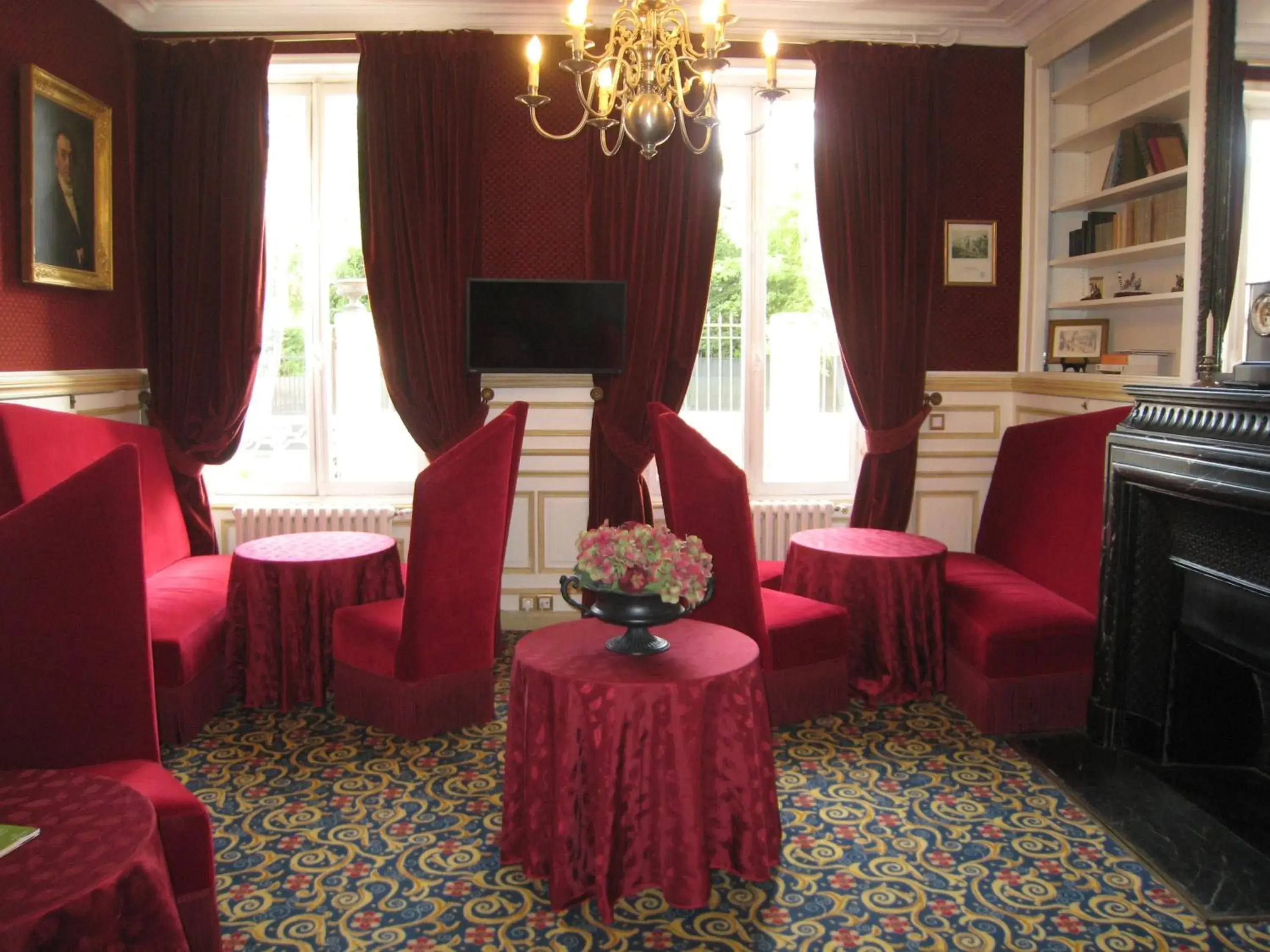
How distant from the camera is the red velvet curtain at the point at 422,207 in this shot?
15.1 feet

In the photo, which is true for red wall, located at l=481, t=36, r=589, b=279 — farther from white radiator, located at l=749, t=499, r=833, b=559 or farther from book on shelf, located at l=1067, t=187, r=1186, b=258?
book on shelf, located at l=1067, t=187, r=1186, b=258

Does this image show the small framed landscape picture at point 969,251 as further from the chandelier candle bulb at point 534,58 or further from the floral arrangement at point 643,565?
the floral arrangement at point 643,565

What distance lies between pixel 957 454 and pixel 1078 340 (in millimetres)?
824

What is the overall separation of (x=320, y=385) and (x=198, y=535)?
0.98m

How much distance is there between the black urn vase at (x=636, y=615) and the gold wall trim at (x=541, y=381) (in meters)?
2.25

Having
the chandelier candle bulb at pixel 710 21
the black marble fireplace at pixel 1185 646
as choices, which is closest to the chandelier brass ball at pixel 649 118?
the chandelier candle bulb at pixel 710 21

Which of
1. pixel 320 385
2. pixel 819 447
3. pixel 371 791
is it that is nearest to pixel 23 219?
pixel 320 385

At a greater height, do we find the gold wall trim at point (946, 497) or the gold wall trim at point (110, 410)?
the gold wall trim at point (110, 410)

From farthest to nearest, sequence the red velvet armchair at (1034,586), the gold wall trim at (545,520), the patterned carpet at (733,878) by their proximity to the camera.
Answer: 1. the gold wall trim at (545,520)
2. the red velvet armchair at (1034,586)
3. the patterned carpet at (733,878)

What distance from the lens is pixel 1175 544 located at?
329 cm

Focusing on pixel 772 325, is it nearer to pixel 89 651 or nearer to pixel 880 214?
pixel 880 214

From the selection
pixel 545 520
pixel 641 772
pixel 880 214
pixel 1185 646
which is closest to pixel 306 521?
pixel 545 520

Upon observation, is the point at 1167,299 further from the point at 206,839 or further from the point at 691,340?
the point at 206,839

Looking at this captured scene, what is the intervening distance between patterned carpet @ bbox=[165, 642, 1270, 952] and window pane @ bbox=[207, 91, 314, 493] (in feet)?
6.01
